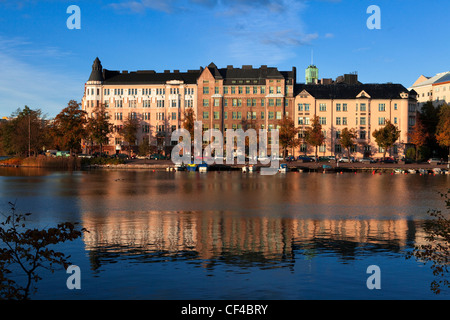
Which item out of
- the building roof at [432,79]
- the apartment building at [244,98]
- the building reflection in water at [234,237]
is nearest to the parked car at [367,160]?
the apartment building at [244,98]

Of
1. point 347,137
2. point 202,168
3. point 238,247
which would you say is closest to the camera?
point 238,247

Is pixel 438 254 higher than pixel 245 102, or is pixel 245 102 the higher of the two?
pixel 245 102

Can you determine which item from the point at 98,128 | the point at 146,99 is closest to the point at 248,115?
the point at 146,99

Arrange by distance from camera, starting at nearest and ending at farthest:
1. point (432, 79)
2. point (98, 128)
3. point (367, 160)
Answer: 1. point (367, 160)
2. point (98, 128)
3. point (432, 79)

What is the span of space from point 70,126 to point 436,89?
123168mm

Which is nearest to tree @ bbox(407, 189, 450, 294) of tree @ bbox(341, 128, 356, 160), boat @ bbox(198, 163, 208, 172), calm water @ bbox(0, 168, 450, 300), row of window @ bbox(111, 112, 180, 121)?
calm water @ bbox(0, 168, 450, 300)

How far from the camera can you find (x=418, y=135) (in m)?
130

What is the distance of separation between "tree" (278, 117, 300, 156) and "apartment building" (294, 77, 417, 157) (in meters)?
8.28

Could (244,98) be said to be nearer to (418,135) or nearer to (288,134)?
(288,134)

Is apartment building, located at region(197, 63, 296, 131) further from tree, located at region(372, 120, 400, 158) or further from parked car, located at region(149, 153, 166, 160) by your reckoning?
tree, located at region(372, 120, 400, 158)

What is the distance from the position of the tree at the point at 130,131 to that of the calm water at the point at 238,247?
89.4 m

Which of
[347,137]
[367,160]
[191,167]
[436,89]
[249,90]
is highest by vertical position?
[436,89]

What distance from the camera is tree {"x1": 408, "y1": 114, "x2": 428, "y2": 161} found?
131 meters
